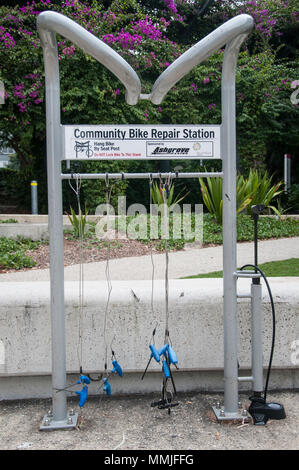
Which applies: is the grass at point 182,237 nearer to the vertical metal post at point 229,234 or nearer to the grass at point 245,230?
the grass at point 245,230

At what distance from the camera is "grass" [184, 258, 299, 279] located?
5332mm

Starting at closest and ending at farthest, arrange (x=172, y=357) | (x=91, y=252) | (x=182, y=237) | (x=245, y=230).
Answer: (x=172, y=357), (x=91, y=252), (x=182, y=237), (x=245, y=230)

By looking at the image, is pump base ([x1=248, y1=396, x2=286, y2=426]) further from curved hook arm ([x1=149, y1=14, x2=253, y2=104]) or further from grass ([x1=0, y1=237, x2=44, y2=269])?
grass ([x1=0, y1=237, x2=44, y2=269])

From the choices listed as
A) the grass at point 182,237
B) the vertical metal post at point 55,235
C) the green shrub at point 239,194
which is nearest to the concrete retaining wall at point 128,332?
the vertical metal post at point 55,235

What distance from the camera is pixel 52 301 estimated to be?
2.58 meters

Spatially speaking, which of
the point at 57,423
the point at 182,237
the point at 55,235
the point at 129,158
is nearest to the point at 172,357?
the point at 57,423

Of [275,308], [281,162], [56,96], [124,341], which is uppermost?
[281,162]

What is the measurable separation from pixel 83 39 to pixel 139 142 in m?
0.63

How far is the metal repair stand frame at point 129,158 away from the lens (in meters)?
2.49

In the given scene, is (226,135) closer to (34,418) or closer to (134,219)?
(34,418)

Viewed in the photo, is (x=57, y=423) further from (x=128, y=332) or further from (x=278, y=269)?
(x=278, y=269)

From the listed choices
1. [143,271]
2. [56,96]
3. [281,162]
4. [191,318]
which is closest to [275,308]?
[191,318]

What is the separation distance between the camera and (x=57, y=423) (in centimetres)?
257

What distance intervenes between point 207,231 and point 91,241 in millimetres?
2079
